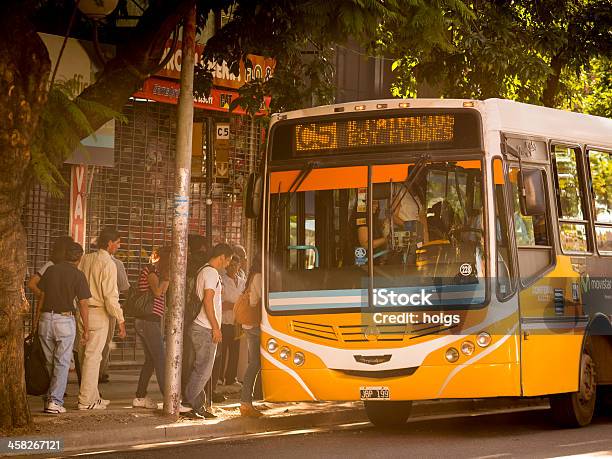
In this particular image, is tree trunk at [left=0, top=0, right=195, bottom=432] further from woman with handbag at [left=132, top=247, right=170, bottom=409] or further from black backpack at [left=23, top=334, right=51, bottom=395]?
woman with handbag at [left=132, top=247, right=170, bottom=409]

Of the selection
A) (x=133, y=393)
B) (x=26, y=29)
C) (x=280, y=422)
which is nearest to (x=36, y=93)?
(x=26, y=29)

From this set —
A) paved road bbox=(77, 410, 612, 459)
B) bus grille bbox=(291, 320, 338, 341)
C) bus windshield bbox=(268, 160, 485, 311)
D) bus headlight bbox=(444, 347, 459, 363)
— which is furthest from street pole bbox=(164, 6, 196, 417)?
bus headlight bbox=(444, 347, 459, 363)

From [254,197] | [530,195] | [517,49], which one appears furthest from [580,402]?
[517,49]

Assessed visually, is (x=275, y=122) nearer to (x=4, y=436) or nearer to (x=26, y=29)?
(x=26, y=29)

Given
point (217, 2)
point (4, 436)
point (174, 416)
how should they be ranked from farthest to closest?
point (217, 2), point (174, 416), point (4, 436)

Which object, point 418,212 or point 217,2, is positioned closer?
point 418,212

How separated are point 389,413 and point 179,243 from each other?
2.90 metres

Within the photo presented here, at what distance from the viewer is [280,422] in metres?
14.8

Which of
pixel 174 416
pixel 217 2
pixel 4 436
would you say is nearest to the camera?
pixel 4 436

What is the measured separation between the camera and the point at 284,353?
43.1 feet

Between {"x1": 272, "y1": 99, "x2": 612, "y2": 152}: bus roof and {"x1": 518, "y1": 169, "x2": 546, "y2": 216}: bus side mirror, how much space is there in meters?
0.48

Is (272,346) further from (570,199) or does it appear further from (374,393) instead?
(570,199)

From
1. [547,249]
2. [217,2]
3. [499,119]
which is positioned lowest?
[547,249]

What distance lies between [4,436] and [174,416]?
98.1 inches
